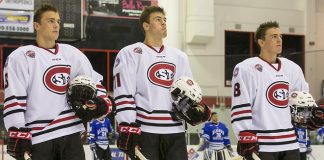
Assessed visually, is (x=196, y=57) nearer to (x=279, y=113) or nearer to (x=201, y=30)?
(x=201, y=30)

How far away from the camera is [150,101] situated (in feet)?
13.4

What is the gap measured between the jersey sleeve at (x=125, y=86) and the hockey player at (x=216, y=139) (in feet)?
24.9

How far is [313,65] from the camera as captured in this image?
15.5 m

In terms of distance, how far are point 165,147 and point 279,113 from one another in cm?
85

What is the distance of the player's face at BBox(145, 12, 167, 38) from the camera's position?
429cm

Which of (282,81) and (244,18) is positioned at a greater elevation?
(244,18)

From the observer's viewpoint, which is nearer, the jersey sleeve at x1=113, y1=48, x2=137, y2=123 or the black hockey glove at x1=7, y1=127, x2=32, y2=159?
the black hockey glove at x1=7, y1=127, x2=32, y2=159

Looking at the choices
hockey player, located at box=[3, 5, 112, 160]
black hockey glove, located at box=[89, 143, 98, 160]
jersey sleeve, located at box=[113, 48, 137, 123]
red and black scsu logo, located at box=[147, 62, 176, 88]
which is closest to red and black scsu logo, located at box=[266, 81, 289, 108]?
red and black scsu logo, located at box=[147, 62, 176, 88]

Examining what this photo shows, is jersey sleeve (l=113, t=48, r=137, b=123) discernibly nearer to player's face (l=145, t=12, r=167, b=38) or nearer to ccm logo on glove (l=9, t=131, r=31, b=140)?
player's face (l=145, t=12, r=167, b=38)

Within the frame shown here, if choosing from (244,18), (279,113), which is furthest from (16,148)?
(244,18)

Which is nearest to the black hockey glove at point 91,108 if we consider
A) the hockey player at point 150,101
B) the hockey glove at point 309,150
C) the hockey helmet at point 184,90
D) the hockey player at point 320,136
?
the hockey player at point 150,101

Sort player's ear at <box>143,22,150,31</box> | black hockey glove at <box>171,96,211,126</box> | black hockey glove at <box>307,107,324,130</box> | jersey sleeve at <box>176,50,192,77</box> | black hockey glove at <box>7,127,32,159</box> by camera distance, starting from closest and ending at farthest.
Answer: black hockey glove at <box>7,127,32,159</box>
black hockey glove at <box>171,96,211,126</box>
jersey sleeve at <box>176,50,192,77</box>
player's ear at <box>143,22,150,31</box>
black hockey glove at <box>307,107,324,130</box>

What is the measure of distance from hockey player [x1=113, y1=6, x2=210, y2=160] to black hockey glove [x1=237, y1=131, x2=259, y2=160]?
→ 343 mm

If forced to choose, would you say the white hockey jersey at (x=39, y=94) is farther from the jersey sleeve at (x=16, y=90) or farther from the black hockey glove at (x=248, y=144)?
the black hockey glove at (x=248, y=144)
